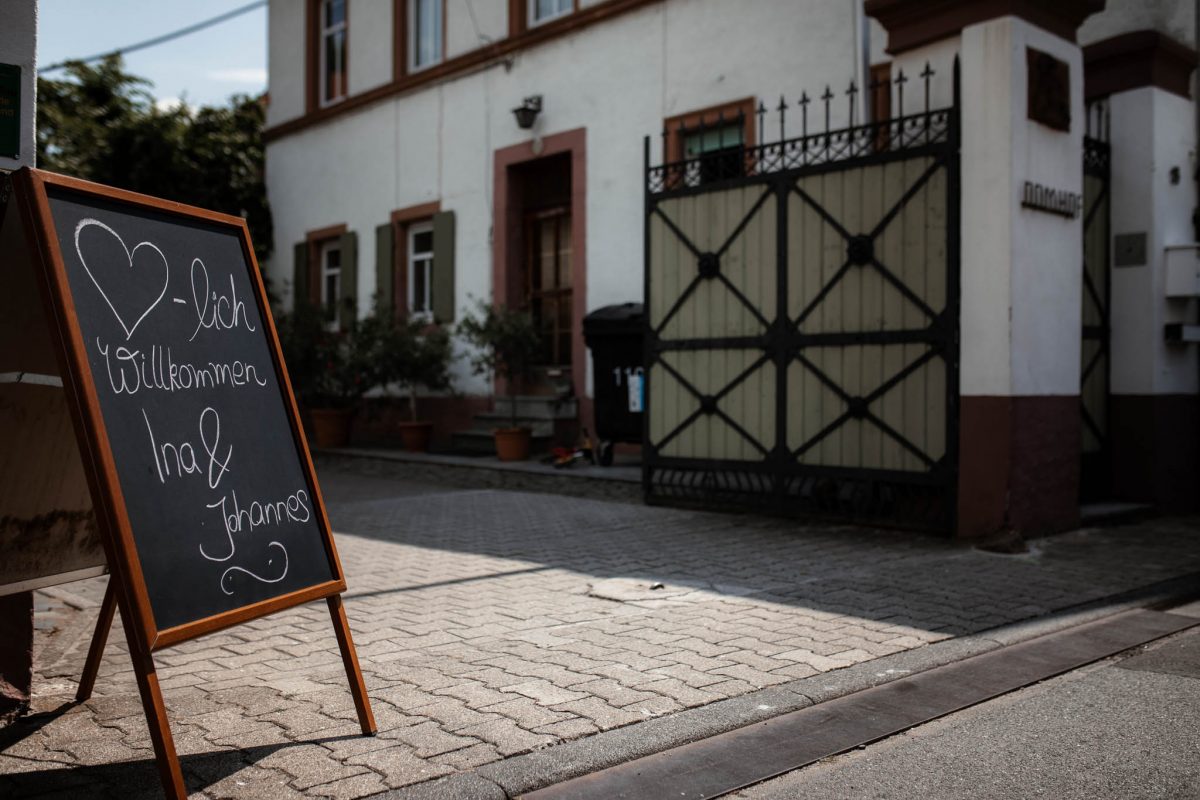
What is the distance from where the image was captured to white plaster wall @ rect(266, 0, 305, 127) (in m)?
18.0

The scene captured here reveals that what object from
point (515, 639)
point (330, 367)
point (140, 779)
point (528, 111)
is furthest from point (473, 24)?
point (140, 779)

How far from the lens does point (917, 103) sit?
302 inches

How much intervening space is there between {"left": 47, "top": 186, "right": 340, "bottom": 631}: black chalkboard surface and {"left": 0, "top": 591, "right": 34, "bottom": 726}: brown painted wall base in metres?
0.97

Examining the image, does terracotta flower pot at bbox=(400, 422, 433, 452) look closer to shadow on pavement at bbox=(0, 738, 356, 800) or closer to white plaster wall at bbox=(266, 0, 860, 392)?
white plaster wall at bbox=(266, 0, 860, 392)

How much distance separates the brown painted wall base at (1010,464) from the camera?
7.00 m

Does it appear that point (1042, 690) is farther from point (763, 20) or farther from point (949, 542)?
point (763, 20)

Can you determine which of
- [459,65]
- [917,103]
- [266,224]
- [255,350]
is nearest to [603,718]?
[255,350]

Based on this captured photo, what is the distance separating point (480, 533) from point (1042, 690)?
468cm

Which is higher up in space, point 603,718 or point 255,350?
point 255,350

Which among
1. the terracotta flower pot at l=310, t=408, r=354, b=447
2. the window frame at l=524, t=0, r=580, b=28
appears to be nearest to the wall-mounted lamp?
the window frame at l=524, t=0, r=580, b=28

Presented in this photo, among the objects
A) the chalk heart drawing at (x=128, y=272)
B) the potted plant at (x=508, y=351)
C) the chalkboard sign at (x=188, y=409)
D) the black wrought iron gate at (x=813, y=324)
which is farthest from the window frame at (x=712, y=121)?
the chalk heart drawing at (x=128, y=272)

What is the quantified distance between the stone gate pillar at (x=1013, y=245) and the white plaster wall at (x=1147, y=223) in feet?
4.12

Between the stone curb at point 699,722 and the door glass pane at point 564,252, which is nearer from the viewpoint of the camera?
the stone curb at point 699,722

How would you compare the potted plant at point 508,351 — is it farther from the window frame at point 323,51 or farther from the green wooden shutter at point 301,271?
the window frame at point 323,51
